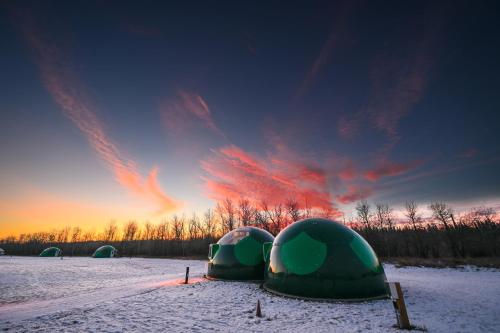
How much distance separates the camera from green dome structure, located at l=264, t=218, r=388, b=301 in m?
9.10

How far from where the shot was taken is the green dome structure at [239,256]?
1387 centimetres

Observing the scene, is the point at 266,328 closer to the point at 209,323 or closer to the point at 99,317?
the point at 209,323

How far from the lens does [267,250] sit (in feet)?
44.5

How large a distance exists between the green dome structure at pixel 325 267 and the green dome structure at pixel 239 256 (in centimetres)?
299

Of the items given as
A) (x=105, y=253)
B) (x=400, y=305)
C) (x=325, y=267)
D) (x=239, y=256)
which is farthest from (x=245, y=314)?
(x=105, y=253)

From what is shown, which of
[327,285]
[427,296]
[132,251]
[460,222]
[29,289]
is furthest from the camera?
[132,251]


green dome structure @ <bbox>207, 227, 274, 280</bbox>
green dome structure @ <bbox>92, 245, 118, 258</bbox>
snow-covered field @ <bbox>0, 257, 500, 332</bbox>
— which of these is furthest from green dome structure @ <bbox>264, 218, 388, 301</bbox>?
green dome structure @ <bbox>92, 245, 118, 258</bbox>

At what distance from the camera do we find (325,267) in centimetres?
932

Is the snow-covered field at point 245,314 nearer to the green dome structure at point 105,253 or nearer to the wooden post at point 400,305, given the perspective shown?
the wooden post at point 400,305

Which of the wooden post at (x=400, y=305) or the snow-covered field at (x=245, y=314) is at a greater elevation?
the wooden post at (x=400, y=305)

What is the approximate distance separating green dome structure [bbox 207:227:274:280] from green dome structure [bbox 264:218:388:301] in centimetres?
299

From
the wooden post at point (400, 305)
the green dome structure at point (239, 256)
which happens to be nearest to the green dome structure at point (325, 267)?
the green dome structure at point (239, 256)

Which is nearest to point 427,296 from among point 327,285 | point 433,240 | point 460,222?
point 327,285

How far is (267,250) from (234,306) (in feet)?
18.2
